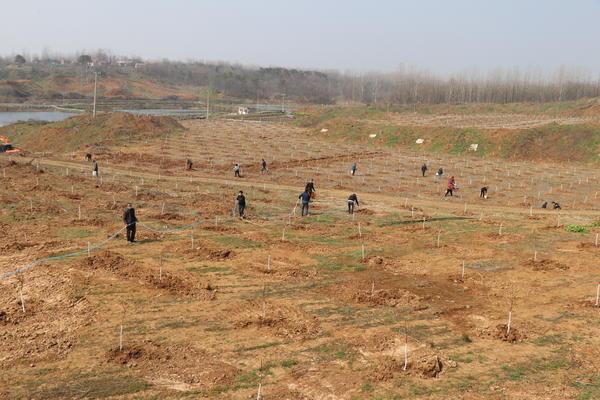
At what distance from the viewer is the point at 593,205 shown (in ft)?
139

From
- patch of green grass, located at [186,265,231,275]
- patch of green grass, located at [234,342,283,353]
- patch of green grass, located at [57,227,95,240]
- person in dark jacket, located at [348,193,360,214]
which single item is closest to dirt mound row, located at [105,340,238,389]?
patch of green grass, located at [234,342,283,353]

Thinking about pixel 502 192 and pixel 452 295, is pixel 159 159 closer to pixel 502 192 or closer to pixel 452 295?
pixel 502 192

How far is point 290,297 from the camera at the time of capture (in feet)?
60.7

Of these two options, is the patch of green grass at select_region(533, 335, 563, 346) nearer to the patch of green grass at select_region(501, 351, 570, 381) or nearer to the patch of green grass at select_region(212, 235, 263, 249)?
the patch of green grass at select_region(501, 351, 570, 381)

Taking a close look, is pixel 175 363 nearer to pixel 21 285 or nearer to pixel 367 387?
pixel 367 387

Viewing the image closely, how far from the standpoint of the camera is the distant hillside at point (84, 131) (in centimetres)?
7675

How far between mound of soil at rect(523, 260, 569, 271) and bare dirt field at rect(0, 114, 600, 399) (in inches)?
5.1

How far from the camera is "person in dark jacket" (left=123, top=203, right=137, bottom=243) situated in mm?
24281

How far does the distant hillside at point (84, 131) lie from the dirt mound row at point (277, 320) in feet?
205

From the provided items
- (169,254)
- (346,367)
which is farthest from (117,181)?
(346,367)

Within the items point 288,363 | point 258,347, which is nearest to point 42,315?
point 258,347

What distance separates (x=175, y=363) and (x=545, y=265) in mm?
16361

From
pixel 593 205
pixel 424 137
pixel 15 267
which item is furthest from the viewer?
pixel 424 137

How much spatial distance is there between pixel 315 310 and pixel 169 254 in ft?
28.1
